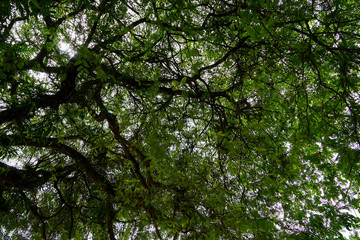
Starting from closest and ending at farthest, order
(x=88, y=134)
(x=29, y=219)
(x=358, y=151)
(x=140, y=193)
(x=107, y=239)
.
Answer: (x=358, y=151)
(x=140, y=193)
(x=88, y=134)
(x=107, y=239)
(x=29, y=219)

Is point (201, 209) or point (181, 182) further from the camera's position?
point (201, 209)

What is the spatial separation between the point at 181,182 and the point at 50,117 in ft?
5.98

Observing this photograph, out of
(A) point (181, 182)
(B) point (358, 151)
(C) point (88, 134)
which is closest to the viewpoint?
(B) point (358, 151)

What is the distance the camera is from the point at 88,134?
3549mm

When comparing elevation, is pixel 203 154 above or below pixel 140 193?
above

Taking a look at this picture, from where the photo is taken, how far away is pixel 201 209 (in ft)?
9.66

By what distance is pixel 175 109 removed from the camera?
291cm

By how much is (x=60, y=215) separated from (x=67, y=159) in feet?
3.71

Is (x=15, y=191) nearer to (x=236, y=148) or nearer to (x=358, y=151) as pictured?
(x=236, y=148)

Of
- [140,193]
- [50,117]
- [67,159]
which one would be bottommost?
[140,193]

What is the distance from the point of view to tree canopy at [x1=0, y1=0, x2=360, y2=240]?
2.42m

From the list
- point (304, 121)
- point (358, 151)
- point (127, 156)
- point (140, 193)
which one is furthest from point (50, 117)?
point (358, 151)

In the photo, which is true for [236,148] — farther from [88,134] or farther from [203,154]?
[88,134]

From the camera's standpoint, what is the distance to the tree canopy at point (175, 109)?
242cm
